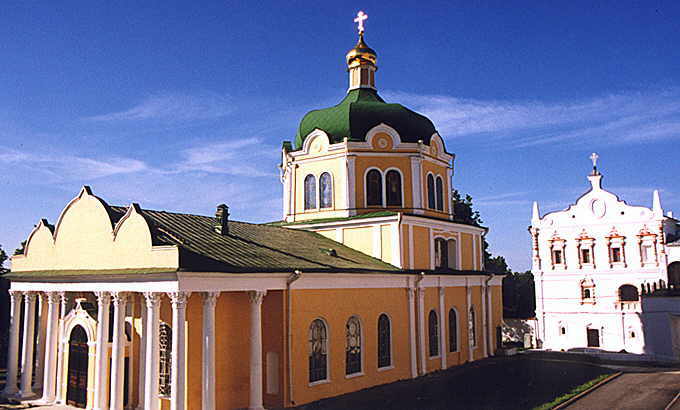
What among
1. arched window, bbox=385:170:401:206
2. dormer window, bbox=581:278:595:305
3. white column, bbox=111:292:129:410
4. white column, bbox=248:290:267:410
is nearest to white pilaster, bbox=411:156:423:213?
arched window, bbox=385:170:401:206

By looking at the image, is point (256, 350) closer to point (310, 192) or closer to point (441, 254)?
point (310, 192)

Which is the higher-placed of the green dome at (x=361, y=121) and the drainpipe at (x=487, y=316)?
the green dome at (x=361, y=121)

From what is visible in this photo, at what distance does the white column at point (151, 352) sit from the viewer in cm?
1505

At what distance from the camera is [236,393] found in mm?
17375

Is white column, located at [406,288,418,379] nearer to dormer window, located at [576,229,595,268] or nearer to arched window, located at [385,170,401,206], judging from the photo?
arched window, located at [385,170,401,206]

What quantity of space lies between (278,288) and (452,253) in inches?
461

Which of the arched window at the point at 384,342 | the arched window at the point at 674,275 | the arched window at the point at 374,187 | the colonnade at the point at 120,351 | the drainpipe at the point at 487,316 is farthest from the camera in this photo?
the arched window at the point at 674,275

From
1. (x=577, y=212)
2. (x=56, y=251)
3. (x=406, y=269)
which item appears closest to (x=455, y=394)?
(x=406, y=269)

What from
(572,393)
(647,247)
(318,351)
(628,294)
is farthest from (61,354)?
(647,247)

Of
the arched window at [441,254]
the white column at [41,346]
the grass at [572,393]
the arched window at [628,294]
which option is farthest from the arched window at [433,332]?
the arched window at [628,294]

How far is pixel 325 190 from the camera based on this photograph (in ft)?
85.1

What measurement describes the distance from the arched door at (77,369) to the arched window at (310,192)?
1095cm

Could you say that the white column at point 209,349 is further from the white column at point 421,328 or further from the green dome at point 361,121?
the green dome at point 361,121

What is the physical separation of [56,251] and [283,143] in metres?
11.8
